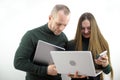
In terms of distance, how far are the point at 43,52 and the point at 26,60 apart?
0.13 m

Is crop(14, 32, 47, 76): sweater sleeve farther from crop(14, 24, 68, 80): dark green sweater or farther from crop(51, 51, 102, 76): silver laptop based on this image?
crop(51, 51, 102, 76): silver laptop

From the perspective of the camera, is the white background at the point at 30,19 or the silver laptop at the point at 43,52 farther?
the white background at the point at 30,19

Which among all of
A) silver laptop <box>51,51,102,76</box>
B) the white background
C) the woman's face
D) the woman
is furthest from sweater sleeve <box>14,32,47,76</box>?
the white background

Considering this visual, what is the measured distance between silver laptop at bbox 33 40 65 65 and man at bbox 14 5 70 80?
38 millimetres

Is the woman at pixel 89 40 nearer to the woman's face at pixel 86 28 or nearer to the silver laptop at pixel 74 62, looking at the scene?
the woman's face at pixel 86 28

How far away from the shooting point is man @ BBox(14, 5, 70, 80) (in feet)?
5.38

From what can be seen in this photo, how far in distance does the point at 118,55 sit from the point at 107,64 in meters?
0.80

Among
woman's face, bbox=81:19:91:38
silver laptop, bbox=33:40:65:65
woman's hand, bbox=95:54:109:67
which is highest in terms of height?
woman's face, bbox=81:19:91:38

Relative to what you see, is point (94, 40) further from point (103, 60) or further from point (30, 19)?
point (30, 19)

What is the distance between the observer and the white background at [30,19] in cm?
241

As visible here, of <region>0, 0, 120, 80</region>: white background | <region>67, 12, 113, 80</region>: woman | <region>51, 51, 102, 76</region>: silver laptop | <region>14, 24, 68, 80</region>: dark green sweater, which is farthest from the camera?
<region>0, 0, 120, 80</region>: white background

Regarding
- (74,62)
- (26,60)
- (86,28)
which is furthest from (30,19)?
(74,62)

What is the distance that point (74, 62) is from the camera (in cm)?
159

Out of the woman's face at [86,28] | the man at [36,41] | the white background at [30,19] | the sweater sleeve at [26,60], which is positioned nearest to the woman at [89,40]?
the woman's face at [86,28]
